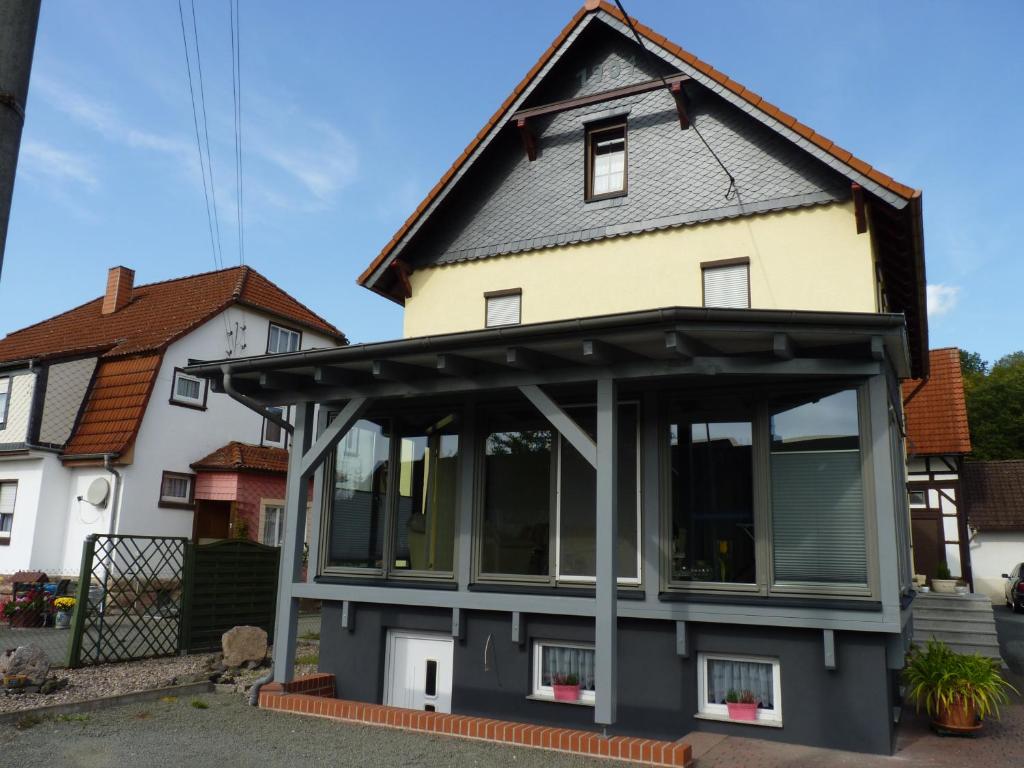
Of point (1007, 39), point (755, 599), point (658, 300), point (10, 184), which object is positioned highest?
point (1007, 39)

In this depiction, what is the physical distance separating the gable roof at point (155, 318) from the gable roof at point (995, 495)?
828 inches

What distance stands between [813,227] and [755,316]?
3.16 meters

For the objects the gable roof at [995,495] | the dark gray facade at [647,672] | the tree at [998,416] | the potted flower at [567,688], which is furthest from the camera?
the tree at [998,416]

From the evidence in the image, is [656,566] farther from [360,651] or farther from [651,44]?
[651,44]

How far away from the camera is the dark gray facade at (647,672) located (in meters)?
7.32

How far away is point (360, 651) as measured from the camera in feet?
31.9

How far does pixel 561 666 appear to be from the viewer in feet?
28.7

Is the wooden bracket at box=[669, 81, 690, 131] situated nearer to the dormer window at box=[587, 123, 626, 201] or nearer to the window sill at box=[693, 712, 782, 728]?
the dormer window at box=[587, 123, 626, 201]

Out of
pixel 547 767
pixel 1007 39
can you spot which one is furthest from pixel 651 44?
pixel 547 767

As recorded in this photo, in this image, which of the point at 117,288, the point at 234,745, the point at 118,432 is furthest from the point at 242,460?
the point at 234,745

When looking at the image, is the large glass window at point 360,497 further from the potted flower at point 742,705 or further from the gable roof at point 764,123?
the potted flower at point 742,705

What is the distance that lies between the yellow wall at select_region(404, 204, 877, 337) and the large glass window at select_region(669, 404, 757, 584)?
2054 millimetres

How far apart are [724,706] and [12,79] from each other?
302 inches

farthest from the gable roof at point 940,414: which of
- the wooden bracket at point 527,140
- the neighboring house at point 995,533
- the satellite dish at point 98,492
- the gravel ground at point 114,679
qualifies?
the satellite dish at point 98,492
